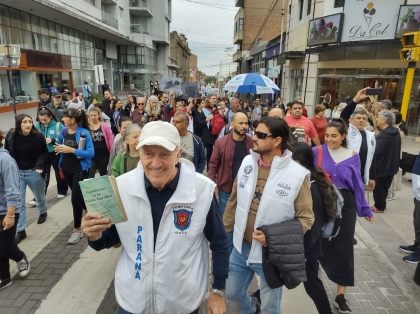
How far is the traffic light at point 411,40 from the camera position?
6281mm

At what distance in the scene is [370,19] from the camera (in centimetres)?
1273

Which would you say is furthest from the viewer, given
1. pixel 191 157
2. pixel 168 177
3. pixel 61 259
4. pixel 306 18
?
pixel 306 18

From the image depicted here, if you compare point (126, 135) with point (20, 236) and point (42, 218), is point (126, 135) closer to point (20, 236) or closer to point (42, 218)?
point (20, 236)

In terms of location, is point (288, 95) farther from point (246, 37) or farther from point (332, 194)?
point (246, 37)

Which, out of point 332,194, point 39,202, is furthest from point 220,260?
point 39,202

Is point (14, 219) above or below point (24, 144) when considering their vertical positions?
below

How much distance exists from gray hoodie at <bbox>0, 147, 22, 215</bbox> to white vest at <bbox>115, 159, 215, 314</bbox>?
1.97 metres

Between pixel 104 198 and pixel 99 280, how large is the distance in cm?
259

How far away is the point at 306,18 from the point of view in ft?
56.9

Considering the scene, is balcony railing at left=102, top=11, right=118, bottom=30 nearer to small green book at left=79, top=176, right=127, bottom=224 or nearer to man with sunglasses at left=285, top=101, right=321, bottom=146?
man with sunglasses at left=285, top=101, right=321, bottom=146

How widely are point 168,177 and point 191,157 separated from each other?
2.60 meters

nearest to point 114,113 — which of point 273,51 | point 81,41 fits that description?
point 273,51

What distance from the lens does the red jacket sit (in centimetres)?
418

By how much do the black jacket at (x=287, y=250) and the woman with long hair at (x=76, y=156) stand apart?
10.8 ft
